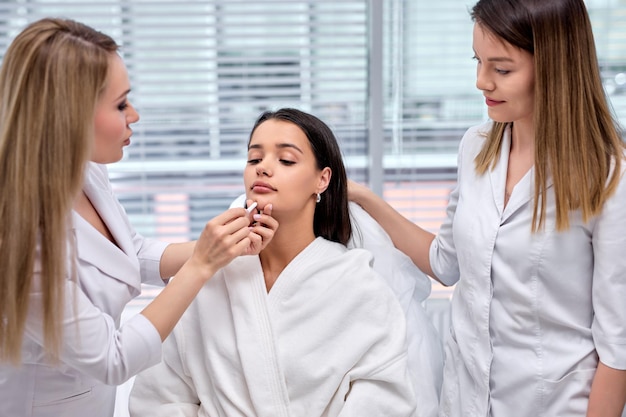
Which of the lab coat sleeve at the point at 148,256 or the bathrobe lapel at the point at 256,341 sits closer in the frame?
the bathrobe lapel at the point at 256,341

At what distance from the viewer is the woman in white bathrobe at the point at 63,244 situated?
1307 millimetres

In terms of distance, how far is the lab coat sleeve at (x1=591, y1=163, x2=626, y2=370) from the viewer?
1497 mm

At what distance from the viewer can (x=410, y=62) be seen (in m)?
2.86

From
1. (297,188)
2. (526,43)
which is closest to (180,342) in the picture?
(297,188)

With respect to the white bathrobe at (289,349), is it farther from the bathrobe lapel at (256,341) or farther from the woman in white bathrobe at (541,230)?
the woman in white bathrobe at (541,230)

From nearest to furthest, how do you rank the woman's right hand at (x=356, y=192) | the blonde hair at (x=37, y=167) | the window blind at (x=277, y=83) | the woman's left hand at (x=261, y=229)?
the blonde hair at (x=37, y=167) → the woman's left hand at (x=261, y=229) → the woman's right hand at (x=356, y=192) → the window blind at (x=277, y=83)

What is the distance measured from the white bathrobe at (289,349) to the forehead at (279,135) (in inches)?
10.9

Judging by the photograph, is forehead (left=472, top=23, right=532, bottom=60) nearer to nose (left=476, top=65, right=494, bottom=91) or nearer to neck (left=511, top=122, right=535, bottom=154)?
nose (left=476, top=65, right=494, bottom=91)

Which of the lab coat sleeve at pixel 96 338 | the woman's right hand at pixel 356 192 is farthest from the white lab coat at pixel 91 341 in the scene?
the woman's right hand at pixel 356 192

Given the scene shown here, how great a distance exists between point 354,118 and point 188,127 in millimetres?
677

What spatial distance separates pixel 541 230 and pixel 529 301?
16 cm

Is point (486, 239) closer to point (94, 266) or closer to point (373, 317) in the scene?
point (373, 317)

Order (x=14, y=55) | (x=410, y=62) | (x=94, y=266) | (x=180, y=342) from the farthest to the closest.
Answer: (x=410, y=62) → (x=180, y=342) → (x=94, y=266) → (x=14, y=55)

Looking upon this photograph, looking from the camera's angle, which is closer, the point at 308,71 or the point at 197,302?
the point at 197,302
